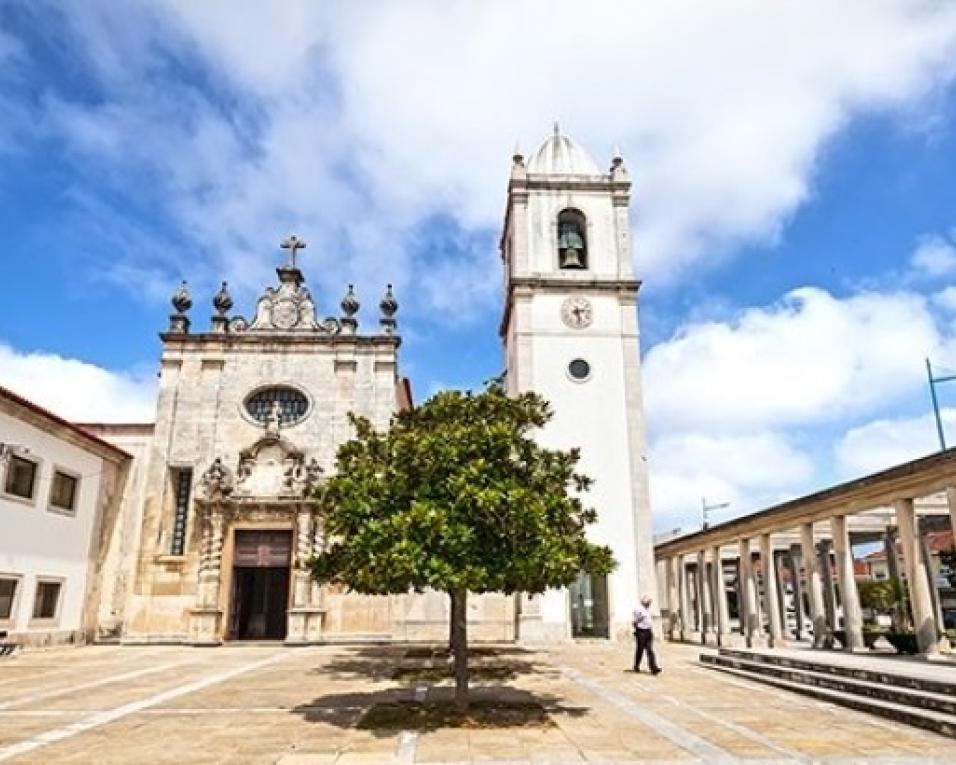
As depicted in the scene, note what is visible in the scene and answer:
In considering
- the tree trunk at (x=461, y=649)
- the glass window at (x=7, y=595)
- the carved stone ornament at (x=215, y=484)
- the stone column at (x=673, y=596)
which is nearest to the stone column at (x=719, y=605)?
the stone column at (x=673, y=596)

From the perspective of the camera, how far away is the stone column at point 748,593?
20.3 m

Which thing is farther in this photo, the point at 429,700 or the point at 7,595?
the point at 7,595

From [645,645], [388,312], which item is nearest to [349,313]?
[388,312]

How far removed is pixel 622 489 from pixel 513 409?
1391 cm

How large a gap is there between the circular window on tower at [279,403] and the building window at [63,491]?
18.9ft

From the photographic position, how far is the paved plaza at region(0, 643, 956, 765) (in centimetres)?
698

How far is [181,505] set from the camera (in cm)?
2381

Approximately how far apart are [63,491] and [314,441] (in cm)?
757

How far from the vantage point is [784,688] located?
11961 mm

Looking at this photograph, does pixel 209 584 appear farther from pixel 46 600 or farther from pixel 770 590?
pixel 770 590

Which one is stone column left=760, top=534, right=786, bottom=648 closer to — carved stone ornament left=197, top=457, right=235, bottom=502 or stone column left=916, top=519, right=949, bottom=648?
stone column left=916, top=519, right=949, bottom=648

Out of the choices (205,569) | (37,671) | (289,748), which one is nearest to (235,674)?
(37,671)

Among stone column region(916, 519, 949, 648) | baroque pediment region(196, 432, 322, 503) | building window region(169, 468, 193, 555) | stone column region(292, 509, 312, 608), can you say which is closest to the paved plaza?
stone column region(916, 519, 949, 648)

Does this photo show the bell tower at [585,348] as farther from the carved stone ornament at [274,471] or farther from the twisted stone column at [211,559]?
the twisted stone column at [211,559]
